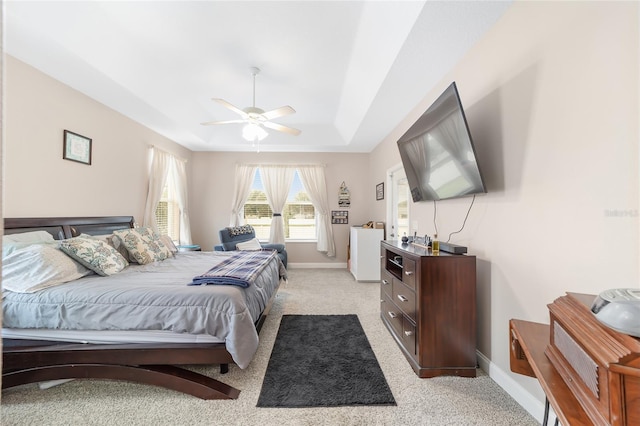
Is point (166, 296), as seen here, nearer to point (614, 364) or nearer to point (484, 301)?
point (614, 364)

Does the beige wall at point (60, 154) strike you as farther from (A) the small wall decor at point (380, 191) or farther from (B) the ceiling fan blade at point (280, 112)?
(B) the ceiling fan blade at point (280, 112)

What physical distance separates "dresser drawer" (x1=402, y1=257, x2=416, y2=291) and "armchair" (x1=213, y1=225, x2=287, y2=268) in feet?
8.91

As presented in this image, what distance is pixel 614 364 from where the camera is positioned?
68cm

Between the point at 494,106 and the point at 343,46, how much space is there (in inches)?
59.6

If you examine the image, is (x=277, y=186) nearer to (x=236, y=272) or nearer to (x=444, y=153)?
(x=236, y=272)

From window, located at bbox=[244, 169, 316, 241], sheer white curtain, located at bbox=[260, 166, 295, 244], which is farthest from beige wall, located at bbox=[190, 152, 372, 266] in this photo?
window, located at bbox=[244, 169, 316, 241]

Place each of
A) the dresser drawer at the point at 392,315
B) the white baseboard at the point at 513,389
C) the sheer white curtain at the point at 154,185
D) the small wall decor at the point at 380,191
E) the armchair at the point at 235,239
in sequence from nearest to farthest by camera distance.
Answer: the white baseboard at the point at 513,389
the dresser drawer at the point at 392,315
the sheer white curtain at the point at 154,185
the armchair at the point at 235,239
the small wall decor at the point at 380,191

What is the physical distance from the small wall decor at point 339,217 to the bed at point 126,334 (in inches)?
152

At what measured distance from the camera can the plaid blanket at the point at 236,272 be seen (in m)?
2.09

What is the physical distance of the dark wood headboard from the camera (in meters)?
2.28

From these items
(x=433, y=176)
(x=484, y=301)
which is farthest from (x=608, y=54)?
(x=484, y=301)

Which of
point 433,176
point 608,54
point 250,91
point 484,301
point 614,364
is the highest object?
point 250,91

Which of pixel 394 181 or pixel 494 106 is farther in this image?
pixel 394 181

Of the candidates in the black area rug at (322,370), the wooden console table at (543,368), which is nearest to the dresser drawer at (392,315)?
the black area rug at (322,370)
